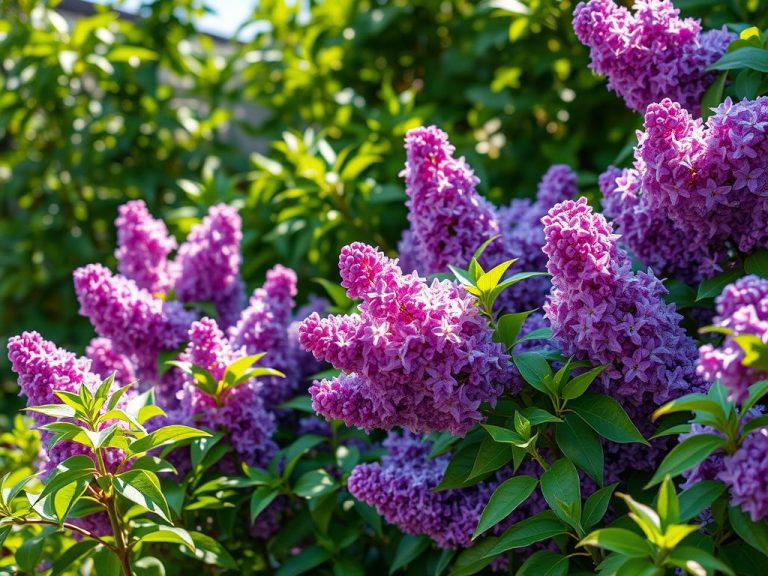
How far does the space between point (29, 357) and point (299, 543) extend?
943 millimetres

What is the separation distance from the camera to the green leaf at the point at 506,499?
171 centimetres

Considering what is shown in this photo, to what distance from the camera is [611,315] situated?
167cm

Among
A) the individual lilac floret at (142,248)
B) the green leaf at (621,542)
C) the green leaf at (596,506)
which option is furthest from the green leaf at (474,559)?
the individual lilac floret at (142,248)

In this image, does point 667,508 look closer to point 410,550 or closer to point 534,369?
point 534,369

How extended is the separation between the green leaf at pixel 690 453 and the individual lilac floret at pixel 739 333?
9 centimetres

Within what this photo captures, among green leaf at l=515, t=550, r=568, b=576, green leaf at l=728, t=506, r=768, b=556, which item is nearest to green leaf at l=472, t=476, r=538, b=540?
green leaf at l=515, t=550, r=568, b=576

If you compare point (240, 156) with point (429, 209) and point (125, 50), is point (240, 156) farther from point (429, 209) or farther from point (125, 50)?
point (429, 209)

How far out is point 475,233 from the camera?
2.12m

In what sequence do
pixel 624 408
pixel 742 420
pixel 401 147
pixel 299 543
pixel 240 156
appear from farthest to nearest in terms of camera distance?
pixel 240 156
pixel 401 147
pixel 299 543
pixel 624 408
pixel 742 420

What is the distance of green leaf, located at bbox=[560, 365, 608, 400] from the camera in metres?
1.69

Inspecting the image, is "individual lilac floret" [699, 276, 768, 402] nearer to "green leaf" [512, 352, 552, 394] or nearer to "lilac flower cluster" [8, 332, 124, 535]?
"green leaf" [512, 352, 552, 394]

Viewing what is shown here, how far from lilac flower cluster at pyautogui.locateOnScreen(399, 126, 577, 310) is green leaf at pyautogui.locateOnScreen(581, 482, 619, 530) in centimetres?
62

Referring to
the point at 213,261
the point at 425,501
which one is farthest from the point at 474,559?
the point at 213,261

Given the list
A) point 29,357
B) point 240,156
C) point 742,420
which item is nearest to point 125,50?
point 240,156
